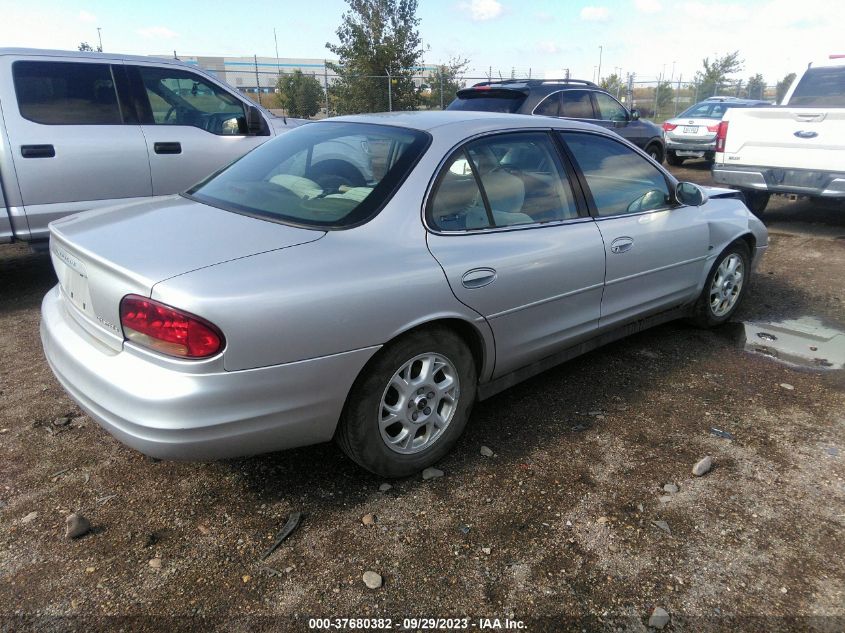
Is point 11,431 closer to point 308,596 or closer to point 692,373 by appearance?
point 308,596

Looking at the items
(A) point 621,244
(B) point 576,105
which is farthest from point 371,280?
(B) point 576,105

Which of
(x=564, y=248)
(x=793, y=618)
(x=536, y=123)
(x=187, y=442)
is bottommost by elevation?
(x=793, y=618)

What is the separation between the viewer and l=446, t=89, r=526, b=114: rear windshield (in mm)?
8617

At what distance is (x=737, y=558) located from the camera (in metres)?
2.40

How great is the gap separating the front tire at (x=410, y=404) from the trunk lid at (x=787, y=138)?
618cm

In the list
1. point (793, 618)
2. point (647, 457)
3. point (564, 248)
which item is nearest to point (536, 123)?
point (564, 248)

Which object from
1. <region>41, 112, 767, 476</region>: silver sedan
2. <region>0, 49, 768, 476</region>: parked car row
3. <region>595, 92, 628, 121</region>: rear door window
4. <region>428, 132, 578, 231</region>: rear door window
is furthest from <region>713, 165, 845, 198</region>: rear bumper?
<region>428, 132, 578, 231</region>: rear door window

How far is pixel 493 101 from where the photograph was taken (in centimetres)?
868

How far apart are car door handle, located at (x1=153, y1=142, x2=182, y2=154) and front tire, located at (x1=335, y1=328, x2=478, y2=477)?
4138 millimetres

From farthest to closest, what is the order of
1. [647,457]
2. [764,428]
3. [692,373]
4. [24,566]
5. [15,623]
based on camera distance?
[692,373], [764,428], [647,457], [24,566], [15,623]

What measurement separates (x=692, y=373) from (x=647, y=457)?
119 cm

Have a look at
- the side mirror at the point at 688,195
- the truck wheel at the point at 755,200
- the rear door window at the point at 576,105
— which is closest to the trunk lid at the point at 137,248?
the side mirror at the point at 688,195

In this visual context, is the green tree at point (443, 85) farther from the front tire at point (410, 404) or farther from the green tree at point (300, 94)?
the front tire at point (410, 404)

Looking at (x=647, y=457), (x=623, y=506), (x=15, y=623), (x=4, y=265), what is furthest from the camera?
(x=4, y=265)
